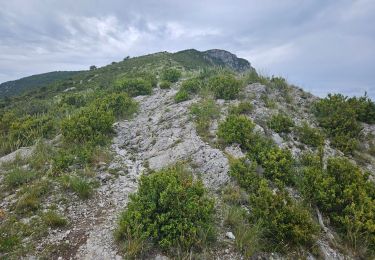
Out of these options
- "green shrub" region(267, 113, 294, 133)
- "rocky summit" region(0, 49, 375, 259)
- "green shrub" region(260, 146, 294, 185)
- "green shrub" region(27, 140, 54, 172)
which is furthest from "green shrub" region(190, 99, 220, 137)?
"green shrub" region(27, 140, 54, 172)

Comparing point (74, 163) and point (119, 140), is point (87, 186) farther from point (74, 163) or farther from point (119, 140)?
point (119, 140)

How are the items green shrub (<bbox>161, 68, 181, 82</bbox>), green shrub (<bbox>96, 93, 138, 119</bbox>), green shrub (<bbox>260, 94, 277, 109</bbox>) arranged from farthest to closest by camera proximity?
green shrub (<bbox>161, 68, 181, 82</bbox>) < green shrub (<bbox>96, 93, 138, 119</bbox>) < green shrub (<bbox>260, 94, 277, 109</bbox>)

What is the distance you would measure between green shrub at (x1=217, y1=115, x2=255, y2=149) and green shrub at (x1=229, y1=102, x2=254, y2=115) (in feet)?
5.11

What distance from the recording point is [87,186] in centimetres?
690

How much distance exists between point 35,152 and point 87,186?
10.6 feet

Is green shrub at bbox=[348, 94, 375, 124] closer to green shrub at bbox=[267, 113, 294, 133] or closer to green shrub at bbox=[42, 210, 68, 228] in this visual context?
green shrub at bbox=[267, 113, 294, 133]

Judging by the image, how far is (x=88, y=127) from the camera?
9.59 m

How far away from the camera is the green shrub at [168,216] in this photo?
16.9ft

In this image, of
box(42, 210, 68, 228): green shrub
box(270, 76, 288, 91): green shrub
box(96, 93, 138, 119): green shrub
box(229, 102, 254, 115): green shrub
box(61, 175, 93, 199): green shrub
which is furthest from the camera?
box(270, 76, 288, 91): green shrub

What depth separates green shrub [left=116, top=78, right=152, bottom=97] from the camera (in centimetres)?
1562

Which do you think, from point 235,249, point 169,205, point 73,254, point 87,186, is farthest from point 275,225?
point 87,186

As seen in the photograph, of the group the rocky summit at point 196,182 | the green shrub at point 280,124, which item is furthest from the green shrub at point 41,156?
the green shrub at point 280,124

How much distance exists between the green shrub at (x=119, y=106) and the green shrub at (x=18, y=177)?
4857mm

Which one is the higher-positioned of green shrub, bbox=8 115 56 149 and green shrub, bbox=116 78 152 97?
green shrub, bbox=116 78 152 97
